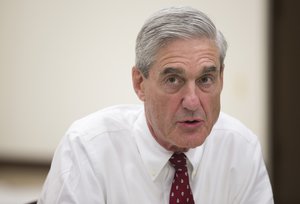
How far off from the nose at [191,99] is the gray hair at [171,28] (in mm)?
154

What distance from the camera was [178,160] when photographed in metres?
1.69

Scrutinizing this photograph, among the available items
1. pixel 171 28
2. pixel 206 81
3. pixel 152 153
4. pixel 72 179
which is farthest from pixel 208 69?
pixel 72 179

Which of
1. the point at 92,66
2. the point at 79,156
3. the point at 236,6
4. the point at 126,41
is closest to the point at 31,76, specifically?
the point at 92,66

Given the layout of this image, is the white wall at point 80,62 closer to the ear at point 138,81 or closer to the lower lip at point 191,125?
the ear at point 138,81

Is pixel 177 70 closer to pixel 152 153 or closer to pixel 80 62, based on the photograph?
pixel 152 153

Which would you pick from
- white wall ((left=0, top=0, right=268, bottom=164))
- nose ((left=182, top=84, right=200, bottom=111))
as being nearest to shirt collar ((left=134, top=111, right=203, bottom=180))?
nose ((left=182, top=84, right=200, bottom=111))

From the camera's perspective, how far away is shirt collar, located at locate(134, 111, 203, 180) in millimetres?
1688

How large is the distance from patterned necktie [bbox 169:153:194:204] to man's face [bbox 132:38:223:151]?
0.11 meters

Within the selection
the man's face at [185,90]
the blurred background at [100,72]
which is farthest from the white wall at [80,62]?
the man's face at [185,90]

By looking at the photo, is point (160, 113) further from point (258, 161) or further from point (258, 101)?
point (258, 101)

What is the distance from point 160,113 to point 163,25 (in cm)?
29

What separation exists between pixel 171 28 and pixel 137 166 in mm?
526

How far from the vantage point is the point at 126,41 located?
301 centimetres

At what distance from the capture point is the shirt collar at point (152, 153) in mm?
1688
